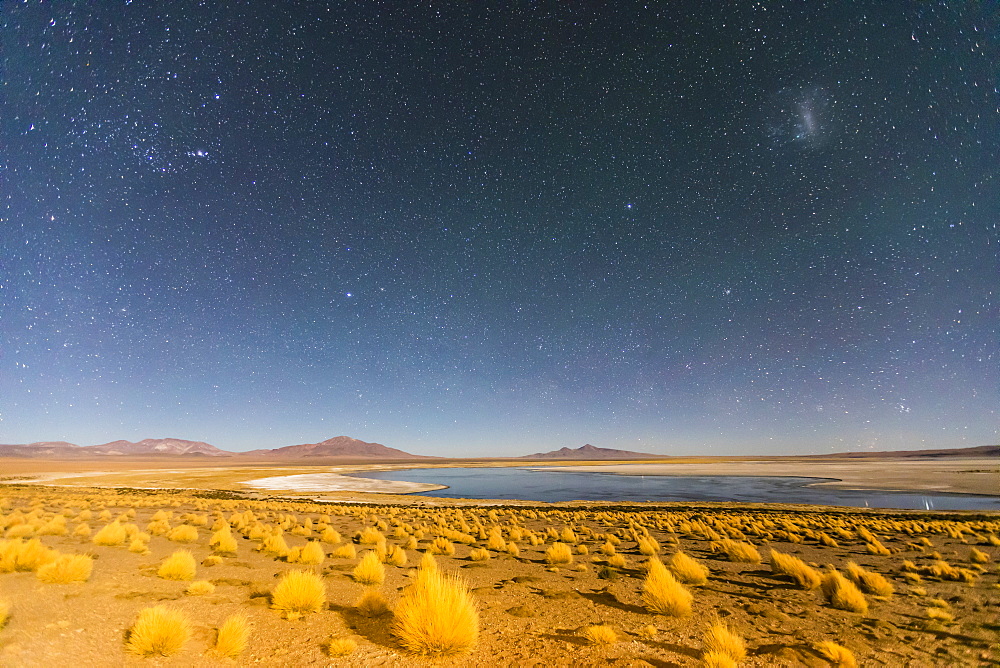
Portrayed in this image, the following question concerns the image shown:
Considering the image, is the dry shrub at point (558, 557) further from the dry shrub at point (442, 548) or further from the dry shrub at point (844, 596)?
the dry shrub at point (844, 596)

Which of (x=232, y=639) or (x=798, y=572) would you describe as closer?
(x=232, y=639)

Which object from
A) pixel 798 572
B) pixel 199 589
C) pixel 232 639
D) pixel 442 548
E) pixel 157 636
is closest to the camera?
pixel 157 636

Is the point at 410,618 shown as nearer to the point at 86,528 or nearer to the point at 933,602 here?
the point at 933,602

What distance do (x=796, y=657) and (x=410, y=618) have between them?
17.9ft

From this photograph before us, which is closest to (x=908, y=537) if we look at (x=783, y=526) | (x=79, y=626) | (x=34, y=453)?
(x=783, y=526)

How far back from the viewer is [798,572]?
969 cm

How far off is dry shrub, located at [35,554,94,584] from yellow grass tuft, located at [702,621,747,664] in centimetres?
1105

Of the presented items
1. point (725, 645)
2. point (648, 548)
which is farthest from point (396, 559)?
point (725, 645)

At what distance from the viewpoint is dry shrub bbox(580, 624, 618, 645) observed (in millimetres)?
6145

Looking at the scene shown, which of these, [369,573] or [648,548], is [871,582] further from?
[369,573]

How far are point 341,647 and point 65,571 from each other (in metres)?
6.53

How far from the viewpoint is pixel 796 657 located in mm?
5887

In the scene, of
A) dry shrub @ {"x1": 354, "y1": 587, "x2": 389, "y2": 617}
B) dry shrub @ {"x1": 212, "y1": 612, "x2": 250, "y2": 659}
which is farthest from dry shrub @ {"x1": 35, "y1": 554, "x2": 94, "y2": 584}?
dry shrub @ {"x1": 354, "y1": 587, "x2": 389, "y2": 617}

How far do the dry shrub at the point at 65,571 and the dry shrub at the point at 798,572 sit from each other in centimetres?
1489
